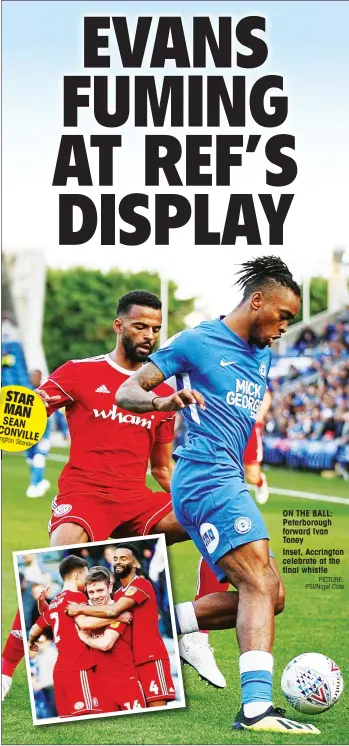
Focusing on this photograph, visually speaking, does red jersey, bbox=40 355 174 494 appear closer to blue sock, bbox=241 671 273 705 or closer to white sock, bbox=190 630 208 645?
white sock, bbox=190 630 208 645

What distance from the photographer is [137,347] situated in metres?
7.43

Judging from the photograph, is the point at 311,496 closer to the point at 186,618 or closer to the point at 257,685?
the point at 186,618

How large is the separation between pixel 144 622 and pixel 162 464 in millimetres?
1535

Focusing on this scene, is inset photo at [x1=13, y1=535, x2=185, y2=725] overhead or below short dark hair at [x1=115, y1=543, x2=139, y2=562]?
below

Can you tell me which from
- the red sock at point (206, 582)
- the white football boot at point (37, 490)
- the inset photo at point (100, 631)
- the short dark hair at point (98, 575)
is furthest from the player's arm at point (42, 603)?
the white football boot at point (37, 490)

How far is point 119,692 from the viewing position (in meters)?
6.31

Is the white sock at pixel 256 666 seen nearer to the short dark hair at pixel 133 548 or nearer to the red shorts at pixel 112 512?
the short dark hair at pixel 133 548

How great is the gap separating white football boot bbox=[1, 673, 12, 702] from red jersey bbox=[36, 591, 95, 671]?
0.84m

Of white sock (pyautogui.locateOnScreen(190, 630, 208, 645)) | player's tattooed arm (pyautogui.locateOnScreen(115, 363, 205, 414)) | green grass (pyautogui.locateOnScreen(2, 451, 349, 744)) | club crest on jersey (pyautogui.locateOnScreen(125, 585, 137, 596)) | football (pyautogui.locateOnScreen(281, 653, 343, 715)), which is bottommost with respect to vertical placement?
green grass (pyautogui.locateOnScreen(2, 451, 349, 744))

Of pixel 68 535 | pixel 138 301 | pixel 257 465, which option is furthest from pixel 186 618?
pixel 257 465

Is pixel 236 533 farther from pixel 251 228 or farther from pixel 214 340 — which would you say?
pixel 251 228

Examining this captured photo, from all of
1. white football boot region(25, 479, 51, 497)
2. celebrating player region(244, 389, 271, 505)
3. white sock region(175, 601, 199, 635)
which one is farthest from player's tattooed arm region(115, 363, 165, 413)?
→ white football boot region(25, 479, 51, 497)

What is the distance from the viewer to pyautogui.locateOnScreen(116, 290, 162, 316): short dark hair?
7.33 metres

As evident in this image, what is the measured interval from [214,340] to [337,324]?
25.7 m
